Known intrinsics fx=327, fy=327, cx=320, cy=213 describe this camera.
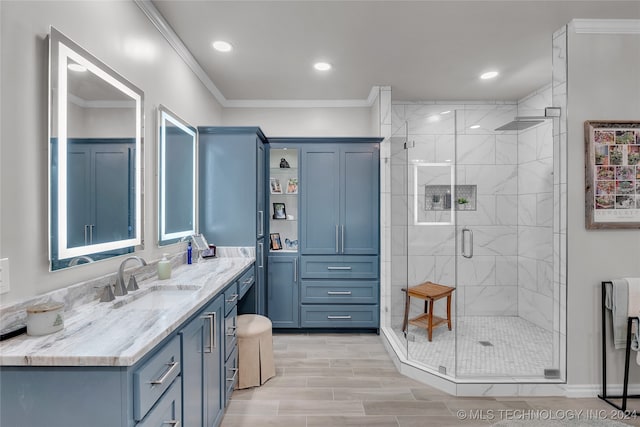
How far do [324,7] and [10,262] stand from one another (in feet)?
7.47

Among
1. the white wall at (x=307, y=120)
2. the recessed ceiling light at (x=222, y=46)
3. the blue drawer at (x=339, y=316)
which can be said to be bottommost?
the blue drawer at (x=339, y=316)

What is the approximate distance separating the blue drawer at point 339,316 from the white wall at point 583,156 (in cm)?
184

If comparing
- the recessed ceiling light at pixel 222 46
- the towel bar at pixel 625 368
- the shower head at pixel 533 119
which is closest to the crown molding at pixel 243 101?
the recessed ceiling light at pixel 222 46

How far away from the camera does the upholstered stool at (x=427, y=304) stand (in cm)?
336

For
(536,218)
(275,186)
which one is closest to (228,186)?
(275,186)

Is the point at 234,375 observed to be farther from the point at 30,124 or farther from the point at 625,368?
the point at 625,368

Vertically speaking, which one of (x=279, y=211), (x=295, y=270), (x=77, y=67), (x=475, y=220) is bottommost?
(x=295, y=270)

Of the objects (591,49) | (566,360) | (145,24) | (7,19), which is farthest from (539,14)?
(7,19)

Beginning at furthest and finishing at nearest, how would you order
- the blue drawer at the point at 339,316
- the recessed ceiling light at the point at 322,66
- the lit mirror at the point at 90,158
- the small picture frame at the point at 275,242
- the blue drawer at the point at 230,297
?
1. the small picture frame at the point at 275,242
2. the blue drawer at the point at 339,316
3. the recessed ceiling light at the point at 322,66
4. the blue drawer at the point at 230,297
5. the lit mirror at the point at 90,158

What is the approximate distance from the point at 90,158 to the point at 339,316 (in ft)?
9.67

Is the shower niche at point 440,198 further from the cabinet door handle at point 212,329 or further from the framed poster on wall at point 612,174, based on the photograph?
the cabinet door handle at point 212,329

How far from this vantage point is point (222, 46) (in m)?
2.80

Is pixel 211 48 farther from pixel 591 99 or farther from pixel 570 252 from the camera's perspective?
pixel 570 252

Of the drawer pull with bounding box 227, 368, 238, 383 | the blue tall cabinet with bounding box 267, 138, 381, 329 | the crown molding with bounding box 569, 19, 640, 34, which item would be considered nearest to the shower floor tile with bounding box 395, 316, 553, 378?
the blue tall cabinet with bounding box 267, 138, 381, 329
